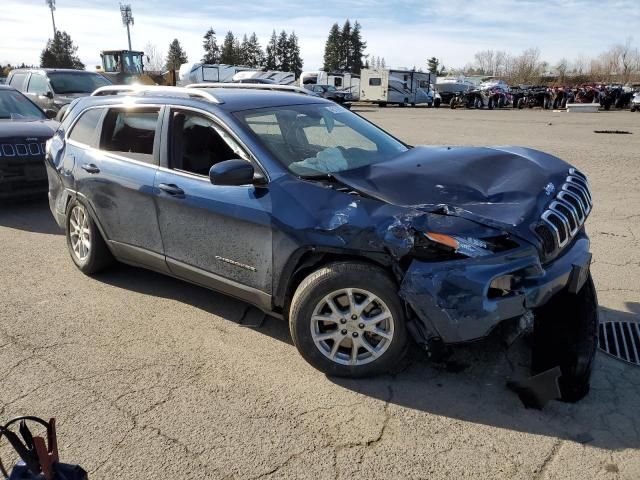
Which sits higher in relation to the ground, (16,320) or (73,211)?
(73,211)

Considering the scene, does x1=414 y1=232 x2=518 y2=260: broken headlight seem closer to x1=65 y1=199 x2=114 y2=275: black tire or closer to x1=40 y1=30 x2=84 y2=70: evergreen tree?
x1=65 y1=199 x2=114 y2=275: black tire

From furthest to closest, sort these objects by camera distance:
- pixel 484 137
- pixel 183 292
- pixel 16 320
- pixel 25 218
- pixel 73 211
A: pixel 484 137 < pixel 25 218 < pixel 73 211 < pixel 183 292 < pixel 16 320

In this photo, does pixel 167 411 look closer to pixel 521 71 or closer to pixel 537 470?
pixel 537 470

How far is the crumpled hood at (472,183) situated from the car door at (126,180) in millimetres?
1667

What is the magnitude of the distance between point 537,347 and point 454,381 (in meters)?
0.55

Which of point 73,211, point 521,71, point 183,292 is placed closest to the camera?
point 183,292

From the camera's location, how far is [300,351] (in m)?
3.46

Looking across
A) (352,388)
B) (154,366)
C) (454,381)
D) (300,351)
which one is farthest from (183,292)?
(454,381)

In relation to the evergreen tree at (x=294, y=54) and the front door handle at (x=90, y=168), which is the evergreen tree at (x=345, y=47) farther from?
the front door handle at (x=90, y=168)

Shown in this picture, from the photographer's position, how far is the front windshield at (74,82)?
542 inches

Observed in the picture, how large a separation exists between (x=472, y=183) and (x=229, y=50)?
10611 centimetres

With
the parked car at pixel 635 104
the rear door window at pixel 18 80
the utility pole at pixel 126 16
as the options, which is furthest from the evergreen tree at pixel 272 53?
the rear door window at pixel 18 80

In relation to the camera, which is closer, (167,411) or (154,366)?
(167,411)

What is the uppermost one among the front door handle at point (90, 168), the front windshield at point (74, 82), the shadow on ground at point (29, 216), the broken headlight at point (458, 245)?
the front windshield at point (74, 82)
